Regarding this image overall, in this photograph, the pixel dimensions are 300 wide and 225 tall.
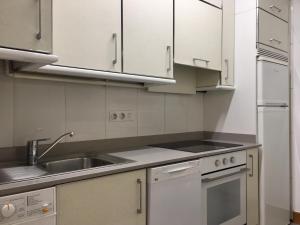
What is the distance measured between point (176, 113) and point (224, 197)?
83cm

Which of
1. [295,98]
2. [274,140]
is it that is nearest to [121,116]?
[274,140]

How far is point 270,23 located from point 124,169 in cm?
199

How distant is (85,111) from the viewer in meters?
1.73

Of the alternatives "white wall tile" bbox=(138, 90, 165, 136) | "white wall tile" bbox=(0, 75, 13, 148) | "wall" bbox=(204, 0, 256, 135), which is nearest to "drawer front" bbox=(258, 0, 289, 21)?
"wall" bbox=(204, 0, 256, 135)

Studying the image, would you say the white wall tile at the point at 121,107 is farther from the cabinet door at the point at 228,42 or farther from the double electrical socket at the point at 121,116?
the cabinet door at the point at 228,42

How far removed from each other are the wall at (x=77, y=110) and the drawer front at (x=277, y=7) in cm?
113

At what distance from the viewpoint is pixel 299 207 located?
2.65m

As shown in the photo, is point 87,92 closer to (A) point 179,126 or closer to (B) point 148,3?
(B) point 148,3

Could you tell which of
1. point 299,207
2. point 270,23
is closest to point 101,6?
point 270,23

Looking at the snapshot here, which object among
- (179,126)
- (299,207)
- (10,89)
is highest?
(10,89)

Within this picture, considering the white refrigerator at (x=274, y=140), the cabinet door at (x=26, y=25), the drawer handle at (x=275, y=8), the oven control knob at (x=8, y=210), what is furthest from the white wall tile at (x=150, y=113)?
the drawer handle at (x=275, y=8)

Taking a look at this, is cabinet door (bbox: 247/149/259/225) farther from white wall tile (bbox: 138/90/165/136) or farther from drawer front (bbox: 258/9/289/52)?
drawer front (bbox: 258/9/289/52)

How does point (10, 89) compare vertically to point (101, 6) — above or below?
below

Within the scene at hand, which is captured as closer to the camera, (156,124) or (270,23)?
(156,124)
